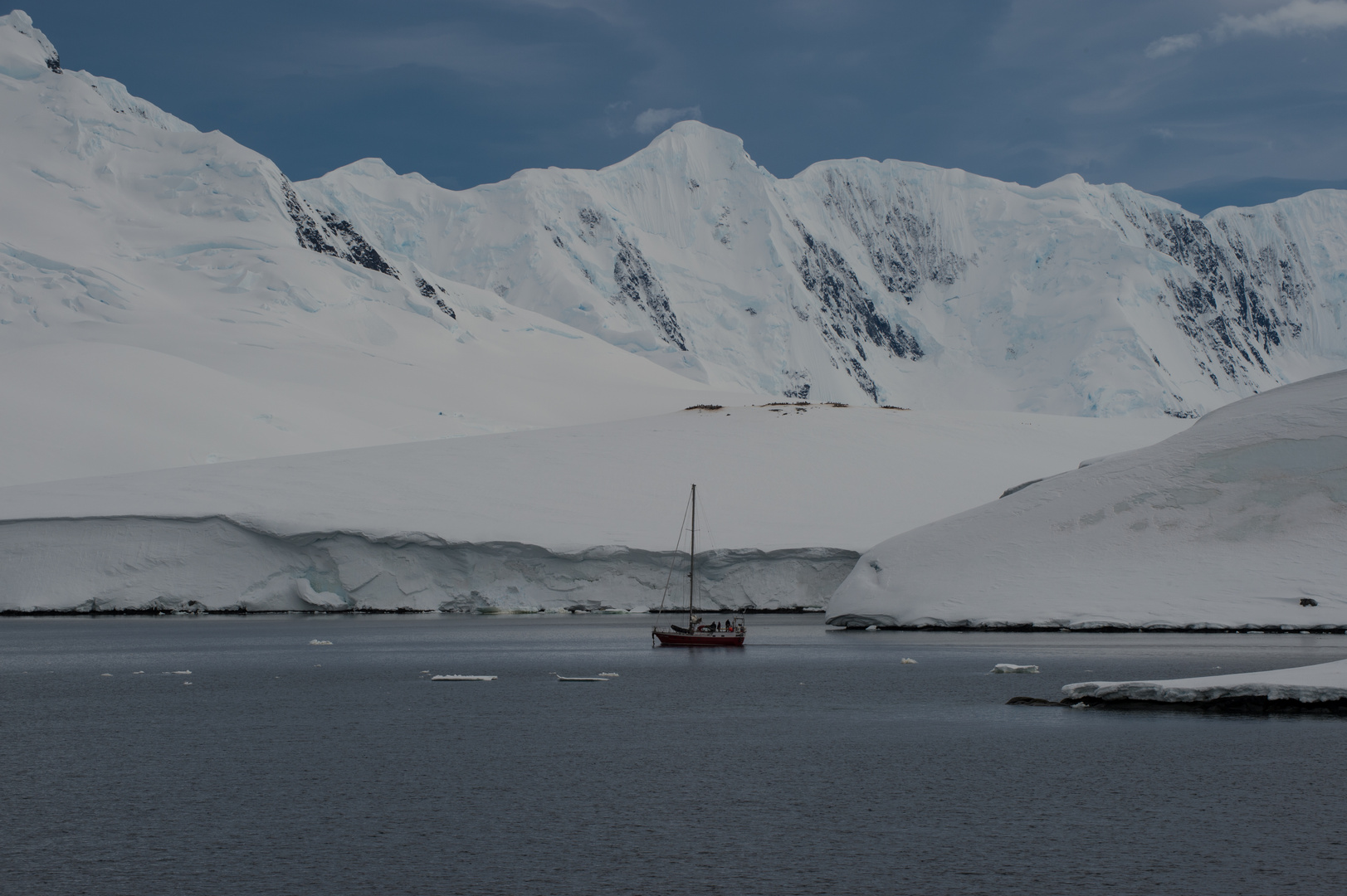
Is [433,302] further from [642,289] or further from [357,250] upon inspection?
[642,289]

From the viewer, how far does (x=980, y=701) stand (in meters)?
20.0

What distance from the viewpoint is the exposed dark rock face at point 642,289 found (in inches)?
6393

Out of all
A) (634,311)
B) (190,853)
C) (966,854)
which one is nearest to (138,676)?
(190,853)

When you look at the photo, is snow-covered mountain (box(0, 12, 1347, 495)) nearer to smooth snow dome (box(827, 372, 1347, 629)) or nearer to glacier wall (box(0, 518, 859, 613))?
glacier wall (box(0, 518, 859, 613))

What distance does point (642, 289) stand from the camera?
165 m

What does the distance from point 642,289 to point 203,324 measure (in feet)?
272

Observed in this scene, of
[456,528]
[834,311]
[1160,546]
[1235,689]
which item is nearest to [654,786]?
[1235,689]

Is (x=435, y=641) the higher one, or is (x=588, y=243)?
(x=588, y=243)

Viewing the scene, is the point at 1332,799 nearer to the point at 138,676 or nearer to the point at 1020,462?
the point at 138,676

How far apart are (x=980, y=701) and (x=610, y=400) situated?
266 feet

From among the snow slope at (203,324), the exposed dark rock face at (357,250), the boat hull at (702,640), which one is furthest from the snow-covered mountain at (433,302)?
the boat hull at (702,640)

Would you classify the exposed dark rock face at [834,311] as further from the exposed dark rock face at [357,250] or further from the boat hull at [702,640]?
the boat hull at [702,640]

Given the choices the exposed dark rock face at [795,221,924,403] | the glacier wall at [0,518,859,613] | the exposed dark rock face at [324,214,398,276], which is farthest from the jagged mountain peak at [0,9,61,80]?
the exposed dark rock face at [795,221,924,403]

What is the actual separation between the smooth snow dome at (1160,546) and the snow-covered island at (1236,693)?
12887 mm
